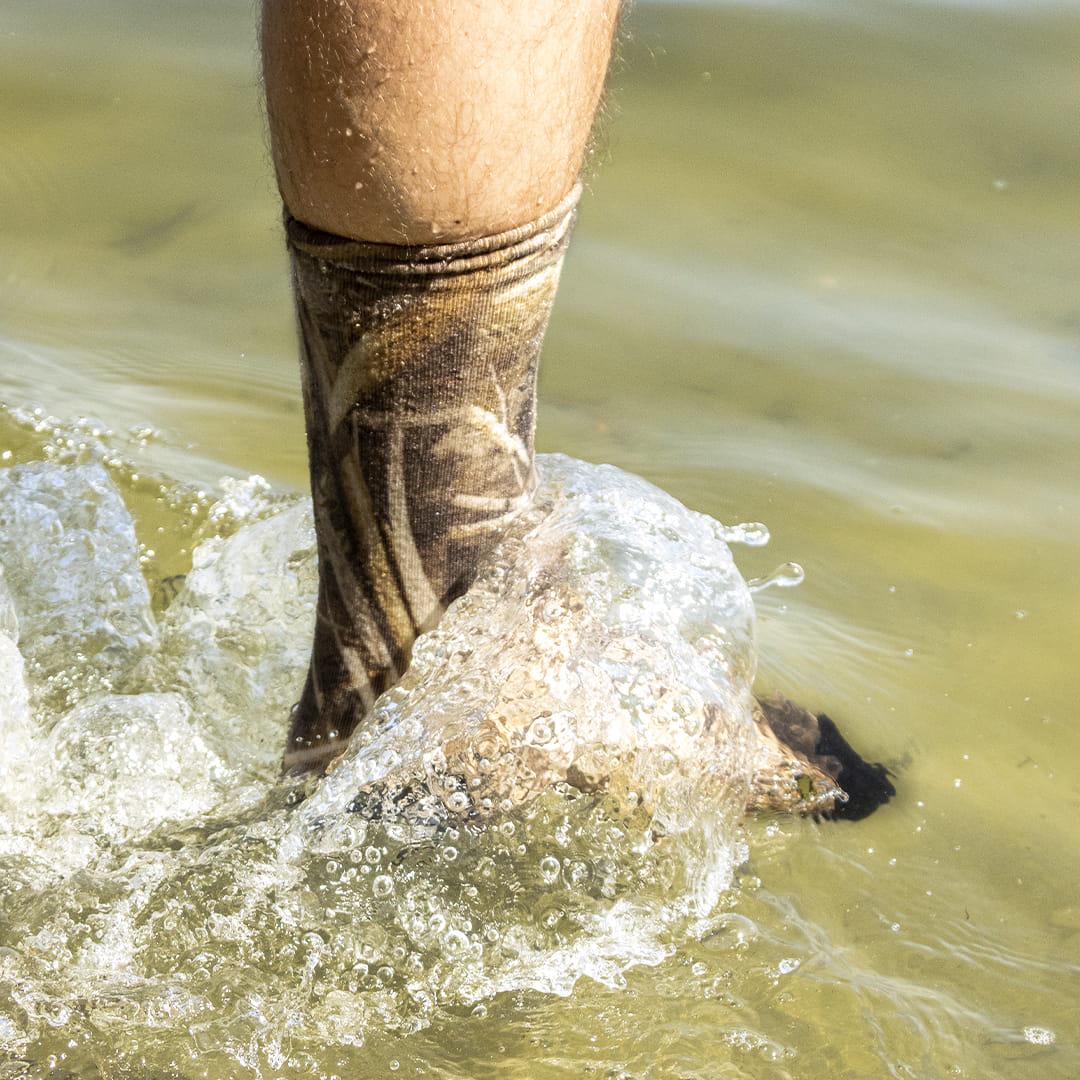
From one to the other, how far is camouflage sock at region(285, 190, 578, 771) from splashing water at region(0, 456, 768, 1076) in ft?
0.16

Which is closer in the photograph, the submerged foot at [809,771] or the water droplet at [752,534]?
the submerged foot at [809,771]

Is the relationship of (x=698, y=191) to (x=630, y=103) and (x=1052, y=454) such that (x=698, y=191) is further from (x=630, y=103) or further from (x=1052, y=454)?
(x=1052, y=454)

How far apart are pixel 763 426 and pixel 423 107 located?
56.2 inches

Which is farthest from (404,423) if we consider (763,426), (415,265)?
(763,426)

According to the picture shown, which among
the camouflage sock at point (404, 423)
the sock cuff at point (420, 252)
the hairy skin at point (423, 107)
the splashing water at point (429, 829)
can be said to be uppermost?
the hairy skin at point (423, 107)

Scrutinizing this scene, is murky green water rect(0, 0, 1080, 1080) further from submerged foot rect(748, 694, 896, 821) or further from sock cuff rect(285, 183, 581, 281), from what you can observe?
sock cuff rect(285, 183, 581, 281)

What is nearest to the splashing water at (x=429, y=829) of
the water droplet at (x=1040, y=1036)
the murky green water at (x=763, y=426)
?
the murky green water at (x=763, y=426)

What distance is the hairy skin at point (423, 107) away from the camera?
3.55 ft

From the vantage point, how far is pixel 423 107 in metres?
1.10

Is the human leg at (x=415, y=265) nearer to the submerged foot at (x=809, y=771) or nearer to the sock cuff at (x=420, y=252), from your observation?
the sock cuff at (x=420, y=252)

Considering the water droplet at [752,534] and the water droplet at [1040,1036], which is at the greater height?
the water droplet at [752,534]

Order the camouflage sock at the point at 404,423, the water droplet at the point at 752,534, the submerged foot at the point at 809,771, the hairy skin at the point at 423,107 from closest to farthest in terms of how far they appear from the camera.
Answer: the hairy skin at the point at 423,107, the camouflage sock at the point at 404,423, the submerged foot at the point at 809,771, the water droplet at the point at 752,534

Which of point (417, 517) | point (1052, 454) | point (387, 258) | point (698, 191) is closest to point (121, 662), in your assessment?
point (417, 517)

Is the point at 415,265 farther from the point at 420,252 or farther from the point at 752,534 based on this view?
the point at 752,534
